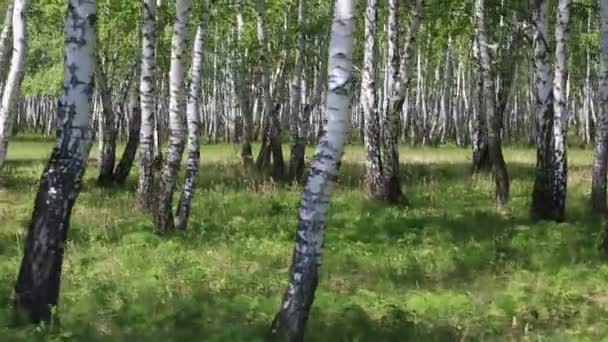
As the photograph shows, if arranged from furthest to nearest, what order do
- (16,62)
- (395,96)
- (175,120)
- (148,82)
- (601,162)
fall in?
(395,96) < (16,62) < (601,162) < (148,82) < (175,120)

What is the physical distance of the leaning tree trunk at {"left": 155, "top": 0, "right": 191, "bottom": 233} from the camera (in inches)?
482

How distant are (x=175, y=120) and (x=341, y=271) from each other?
3759mm

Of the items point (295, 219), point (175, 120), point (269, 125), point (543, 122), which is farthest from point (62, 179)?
point (269, 125)

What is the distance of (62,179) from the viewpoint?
736cm

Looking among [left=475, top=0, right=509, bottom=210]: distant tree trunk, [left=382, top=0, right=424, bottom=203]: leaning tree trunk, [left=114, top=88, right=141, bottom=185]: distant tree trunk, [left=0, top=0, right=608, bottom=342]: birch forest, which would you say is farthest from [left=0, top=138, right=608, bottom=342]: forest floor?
[left=114, top=88, right=141, bottom=185]: distant tree trunk

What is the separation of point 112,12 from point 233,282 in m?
13.4

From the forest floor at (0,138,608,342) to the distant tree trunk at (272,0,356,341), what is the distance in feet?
1.32

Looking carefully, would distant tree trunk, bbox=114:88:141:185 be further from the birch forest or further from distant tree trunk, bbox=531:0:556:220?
distant tree trunk, bbox=531:0:556:220

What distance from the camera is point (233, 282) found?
9.43 meters

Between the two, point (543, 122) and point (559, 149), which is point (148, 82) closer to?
point (543, 122)

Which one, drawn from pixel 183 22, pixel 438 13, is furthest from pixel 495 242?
pixel 438 13

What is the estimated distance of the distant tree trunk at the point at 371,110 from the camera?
628 inches

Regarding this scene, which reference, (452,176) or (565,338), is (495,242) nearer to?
(565,338)

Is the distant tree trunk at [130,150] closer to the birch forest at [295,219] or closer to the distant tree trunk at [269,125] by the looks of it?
the birch forest at [295,219]
